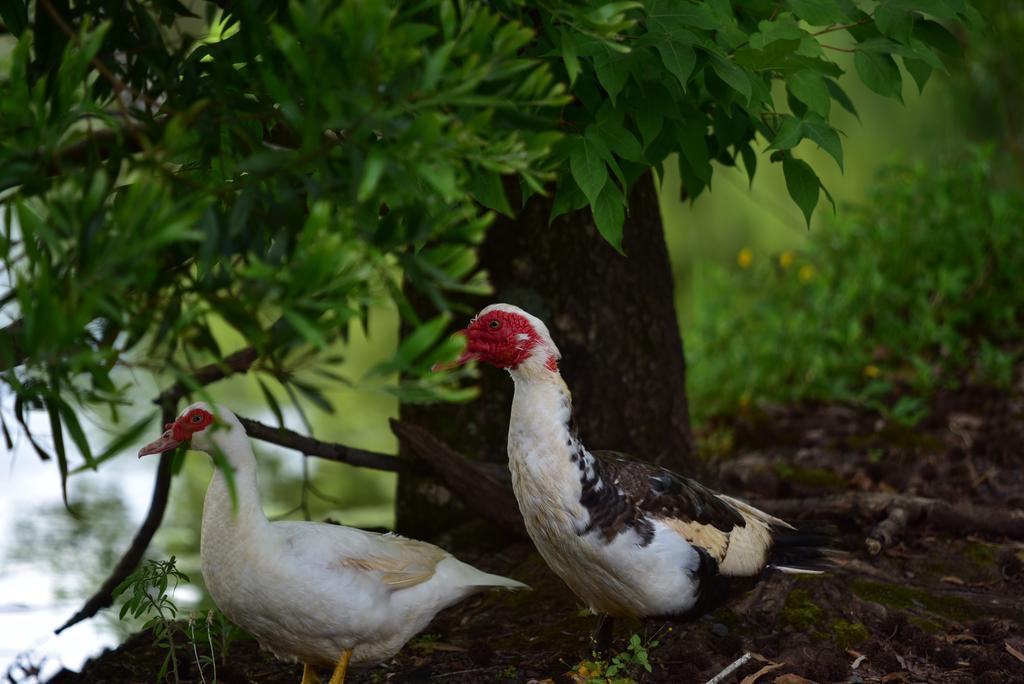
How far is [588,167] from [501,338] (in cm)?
46

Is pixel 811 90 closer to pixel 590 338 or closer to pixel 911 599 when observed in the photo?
pixel 590 338

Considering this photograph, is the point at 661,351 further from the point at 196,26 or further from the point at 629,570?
the point at 196,26

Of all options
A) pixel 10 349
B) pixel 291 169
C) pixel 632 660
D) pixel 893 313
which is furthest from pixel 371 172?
pixel 893 313

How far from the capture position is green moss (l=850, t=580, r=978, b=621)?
331 cm

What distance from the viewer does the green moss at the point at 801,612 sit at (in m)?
3.20

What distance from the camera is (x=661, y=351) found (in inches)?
153

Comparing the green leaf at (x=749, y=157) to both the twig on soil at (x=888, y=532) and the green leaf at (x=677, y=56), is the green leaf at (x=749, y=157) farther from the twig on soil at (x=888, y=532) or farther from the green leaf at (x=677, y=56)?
the twig on soil at (x=888, y=532)

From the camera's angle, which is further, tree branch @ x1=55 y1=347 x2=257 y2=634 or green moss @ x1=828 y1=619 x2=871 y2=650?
tree branch @ x1=55 y1=347 x2=257 y2=634

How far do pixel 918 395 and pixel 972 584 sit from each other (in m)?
1.88

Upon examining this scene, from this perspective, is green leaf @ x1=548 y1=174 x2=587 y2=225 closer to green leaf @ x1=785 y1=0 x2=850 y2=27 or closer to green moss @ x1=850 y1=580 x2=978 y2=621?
green leaf @ x1=785 y1=0 x2=850 y2=27

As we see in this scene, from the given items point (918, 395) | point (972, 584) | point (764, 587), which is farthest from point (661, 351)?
point (918, 395)

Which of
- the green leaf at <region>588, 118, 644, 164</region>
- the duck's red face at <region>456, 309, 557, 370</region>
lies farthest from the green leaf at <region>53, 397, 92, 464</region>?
the green leaf at <region>588, 118, 644, 164</region>

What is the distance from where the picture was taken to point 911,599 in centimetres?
335

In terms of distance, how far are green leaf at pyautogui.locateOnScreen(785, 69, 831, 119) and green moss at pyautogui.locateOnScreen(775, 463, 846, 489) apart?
6.86 feet
